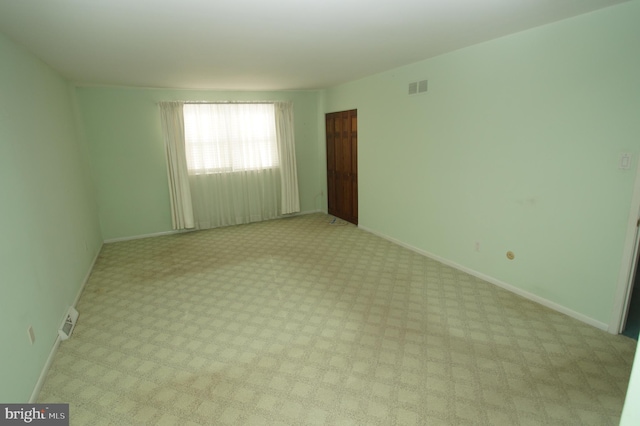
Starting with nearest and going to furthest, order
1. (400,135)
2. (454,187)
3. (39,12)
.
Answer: (39,12) < (454,187) < (400,135)

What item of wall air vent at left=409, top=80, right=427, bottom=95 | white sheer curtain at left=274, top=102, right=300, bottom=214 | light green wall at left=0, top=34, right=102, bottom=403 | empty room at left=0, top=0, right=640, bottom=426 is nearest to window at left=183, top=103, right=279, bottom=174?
white sheer curtain at left=274, top=102, right=300, bottom=214

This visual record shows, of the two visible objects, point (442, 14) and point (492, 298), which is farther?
point (492, 298)

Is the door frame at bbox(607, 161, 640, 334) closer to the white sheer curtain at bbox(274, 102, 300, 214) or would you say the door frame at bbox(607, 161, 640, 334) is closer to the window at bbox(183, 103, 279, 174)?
the white sheer curtain at bbox(274, 102, 300, 214)

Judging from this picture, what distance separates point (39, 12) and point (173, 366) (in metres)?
2.43

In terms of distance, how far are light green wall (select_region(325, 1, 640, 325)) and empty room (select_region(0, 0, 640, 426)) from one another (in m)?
0.02

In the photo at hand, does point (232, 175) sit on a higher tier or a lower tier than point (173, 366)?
higher

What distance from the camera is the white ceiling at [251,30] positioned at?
2.02m

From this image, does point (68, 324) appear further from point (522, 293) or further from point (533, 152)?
point (533, 152)

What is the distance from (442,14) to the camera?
7.55ft

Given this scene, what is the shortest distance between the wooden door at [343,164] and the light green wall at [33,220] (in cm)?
389

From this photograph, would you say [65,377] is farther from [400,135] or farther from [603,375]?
[400,135]

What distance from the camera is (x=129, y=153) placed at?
16.8 feet

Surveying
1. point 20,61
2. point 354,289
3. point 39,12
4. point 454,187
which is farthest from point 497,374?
point 20,61

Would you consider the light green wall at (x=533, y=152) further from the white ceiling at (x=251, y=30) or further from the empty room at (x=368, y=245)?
the white ceiling at (x=251, y=30)
